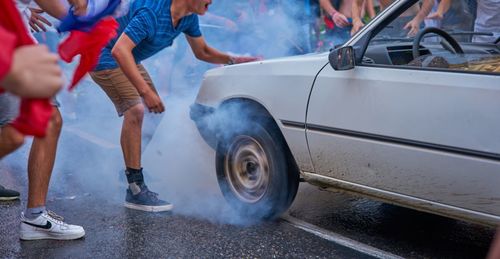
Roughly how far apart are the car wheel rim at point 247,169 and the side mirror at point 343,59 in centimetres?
79

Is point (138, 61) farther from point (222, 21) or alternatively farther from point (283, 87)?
point (222, 21)

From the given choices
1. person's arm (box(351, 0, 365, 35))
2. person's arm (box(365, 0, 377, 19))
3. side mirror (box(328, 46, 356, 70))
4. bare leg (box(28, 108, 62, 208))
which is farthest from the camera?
person's arm (box(365, 0, 377, 19))

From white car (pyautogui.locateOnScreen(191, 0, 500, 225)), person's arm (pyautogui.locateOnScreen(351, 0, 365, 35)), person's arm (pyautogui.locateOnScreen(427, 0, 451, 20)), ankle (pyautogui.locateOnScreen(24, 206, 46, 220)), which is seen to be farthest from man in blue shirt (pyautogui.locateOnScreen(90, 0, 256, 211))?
person's arm (pyautogui.locateOnScreen(427, 0, 451, 20))

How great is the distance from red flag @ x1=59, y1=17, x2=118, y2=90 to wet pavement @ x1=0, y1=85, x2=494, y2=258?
55.0 inches

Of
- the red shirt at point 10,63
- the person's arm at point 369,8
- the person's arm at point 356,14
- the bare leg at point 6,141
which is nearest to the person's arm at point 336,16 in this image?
the person's arm at point 356,14

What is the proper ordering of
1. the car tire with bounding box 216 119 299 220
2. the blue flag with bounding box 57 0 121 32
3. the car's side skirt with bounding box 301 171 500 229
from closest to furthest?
the blue flag with bounding box 57 0 121 32 < the car's side skirt with bounding box 301 171 500 229 < the car tire with bounding box 216 119 299 220

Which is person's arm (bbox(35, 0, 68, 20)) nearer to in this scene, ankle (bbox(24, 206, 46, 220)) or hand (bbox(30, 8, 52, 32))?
hand (bbox(30, 8, 52, 32))

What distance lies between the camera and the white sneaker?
3.69 metres

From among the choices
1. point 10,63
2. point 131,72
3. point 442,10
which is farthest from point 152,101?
point 442,10

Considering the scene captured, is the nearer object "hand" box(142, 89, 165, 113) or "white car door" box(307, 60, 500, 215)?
"white car door" box(307, 60, 500, 215)

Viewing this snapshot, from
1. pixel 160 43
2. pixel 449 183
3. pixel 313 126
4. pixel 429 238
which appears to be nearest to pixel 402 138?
pixel 449 183

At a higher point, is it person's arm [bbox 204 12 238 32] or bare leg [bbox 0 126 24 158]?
person's arm [bbox 204 12 238 32]

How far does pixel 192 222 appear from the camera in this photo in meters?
4.03

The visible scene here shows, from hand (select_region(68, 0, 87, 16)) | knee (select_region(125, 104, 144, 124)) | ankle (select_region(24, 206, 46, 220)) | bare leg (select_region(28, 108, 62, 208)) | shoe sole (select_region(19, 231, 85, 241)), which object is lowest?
shoe sole (select_region(19, 231, 85, 241))
